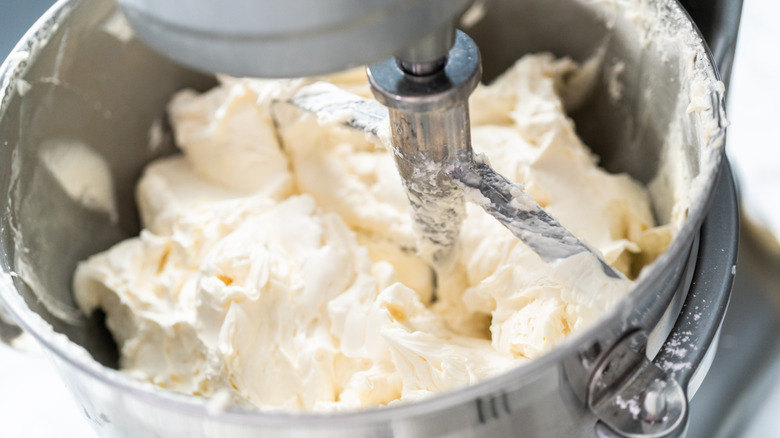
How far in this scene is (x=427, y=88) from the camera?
50 cm

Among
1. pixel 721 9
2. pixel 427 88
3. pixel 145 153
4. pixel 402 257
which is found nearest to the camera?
pixel 427 88

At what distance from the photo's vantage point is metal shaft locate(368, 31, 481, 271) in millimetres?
499

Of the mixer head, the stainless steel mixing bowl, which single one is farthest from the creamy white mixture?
the mixer head

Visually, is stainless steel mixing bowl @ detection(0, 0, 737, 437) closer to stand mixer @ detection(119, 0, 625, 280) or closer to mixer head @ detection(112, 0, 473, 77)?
stand mixer @ detection(119, 0, 625, 280)

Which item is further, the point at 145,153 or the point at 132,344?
the point at 145,153

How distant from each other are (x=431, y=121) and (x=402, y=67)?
4cm

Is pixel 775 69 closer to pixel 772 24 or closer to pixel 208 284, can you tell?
pixel 772 24

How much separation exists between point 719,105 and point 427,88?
9.1 inches

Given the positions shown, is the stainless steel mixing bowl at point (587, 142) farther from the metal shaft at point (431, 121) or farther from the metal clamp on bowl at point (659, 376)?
the metal shaft at point (431, 121)

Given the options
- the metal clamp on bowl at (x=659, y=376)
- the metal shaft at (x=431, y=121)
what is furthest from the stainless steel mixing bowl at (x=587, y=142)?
the metal shaft at (x=431, y=121)


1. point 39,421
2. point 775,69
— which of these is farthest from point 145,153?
point 775,69

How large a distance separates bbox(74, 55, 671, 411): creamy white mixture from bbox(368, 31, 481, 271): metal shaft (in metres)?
0.09

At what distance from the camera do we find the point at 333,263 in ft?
2.41

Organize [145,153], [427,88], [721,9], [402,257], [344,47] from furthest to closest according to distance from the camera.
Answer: [145,153] < [402,257] < [721,9] < [427,88] < [344,47]
